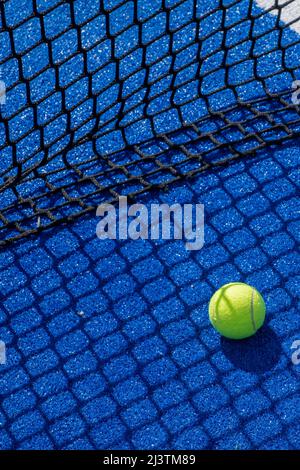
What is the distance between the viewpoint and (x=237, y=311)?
8.14ft

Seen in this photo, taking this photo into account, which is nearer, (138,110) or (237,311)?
(237,311)

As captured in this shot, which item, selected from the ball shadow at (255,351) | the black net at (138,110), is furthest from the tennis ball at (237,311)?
the black net at (138,110)

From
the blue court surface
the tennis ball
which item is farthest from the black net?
the tennis ball

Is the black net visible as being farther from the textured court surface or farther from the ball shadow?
the ball shadow

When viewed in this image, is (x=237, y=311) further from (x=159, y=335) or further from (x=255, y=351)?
(x=159, y=335)

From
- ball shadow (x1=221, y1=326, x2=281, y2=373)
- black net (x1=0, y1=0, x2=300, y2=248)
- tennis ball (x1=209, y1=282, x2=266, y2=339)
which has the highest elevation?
black net (x1=0, y1=0, x2=300, y2=248)

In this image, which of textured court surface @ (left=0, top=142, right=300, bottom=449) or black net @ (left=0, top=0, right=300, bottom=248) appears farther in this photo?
black net @ (left=0, top=0, right=300, bottom=248)

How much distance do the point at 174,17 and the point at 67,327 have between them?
1.47 meters

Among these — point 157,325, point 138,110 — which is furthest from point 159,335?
point 138,110

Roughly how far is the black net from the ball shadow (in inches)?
26.6

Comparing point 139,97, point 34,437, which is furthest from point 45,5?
point 34,437

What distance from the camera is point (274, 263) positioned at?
276 centimetres

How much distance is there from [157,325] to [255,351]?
12.1 inches

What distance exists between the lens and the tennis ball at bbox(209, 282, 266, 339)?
2.49 m
